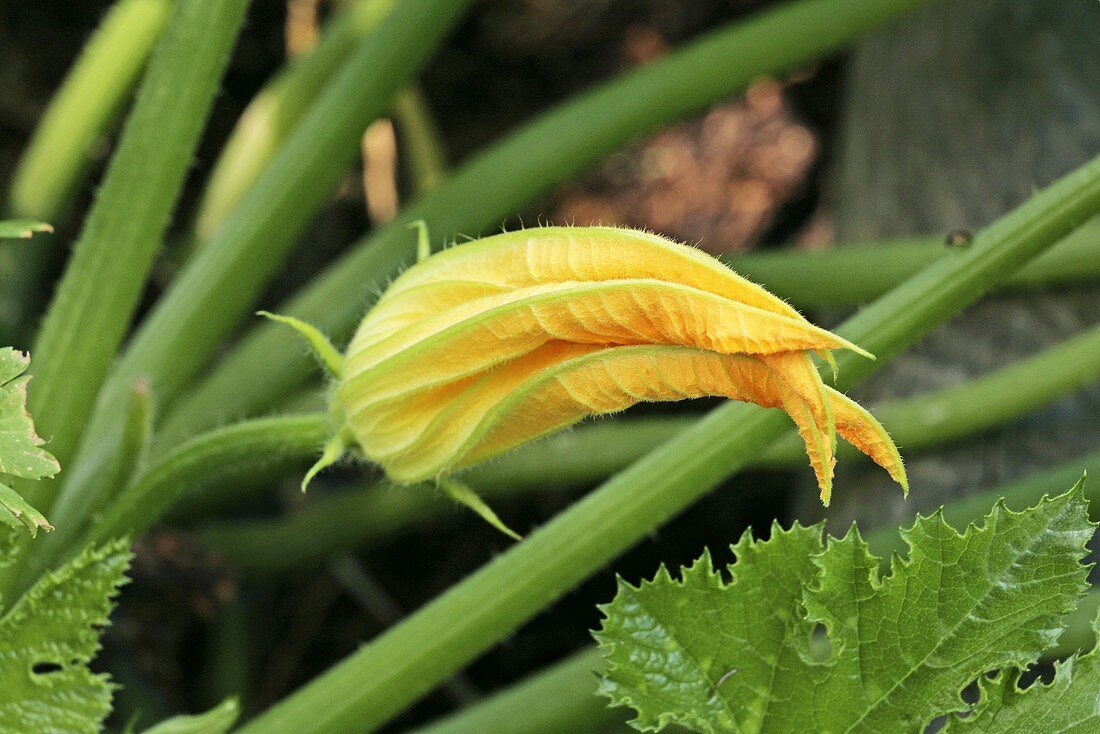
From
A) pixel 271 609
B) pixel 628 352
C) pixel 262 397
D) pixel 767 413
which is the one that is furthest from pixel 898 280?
pixel 271 609

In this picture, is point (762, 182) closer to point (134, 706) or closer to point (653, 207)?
point (653, 207)

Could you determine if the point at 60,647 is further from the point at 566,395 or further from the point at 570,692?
the point at 570,692

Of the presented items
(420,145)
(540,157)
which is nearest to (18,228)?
(540,157)

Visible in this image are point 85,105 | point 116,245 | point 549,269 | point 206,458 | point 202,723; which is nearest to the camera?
point 549,269

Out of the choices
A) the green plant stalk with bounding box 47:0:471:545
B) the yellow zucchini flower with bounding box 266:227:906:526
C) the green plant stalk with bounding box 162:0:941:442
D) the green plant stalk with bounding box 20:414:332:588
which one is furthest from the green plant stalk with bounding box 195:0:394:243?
the yellow zucchini flower with bounding box 266:227:906:526

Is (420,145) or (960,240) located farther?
(420,145)

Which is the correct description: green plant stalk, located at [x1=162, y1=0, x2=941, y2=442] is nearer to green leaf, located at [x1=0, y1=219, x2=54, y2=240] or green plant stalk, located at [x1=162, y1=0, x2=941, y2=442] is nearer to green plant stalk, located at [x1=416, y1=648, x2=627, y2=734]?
green plant stalk, located at [x1=416, y1=648, x2=627, y2=734]
